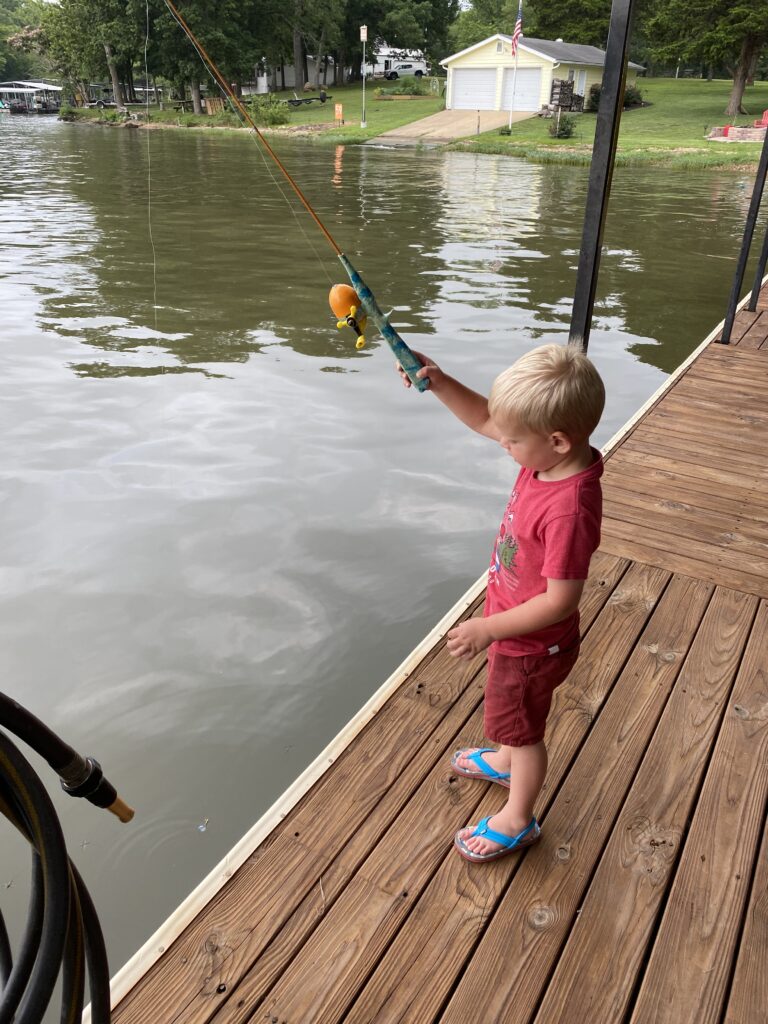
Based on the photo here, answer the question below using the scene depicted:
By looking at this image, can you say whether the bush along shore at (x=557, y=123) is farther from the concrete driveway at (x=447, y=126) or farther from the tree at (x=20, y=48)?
the tree at (x=20, y=48)

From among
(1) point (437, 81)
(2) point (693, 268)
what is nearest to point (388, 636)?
(2) point (693, 268)

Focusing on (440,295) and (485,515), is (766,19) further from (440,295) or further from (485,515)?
(485,515)

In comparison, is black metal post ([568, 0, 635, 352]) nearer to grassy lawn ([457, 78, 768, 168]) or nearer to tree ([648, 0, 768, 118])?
grassy lawn ([457, 78, 768, 168])

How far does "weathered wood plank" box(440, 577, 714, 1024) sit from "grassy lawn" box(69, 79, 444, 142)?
3470 cm

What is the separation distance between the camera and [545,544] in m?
1.60

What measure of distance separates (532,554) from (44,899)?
3.73 ft

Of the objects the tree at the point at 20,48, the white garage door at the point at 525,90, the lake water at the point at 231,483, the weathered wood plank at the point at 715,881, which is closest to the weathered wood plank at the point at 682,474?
the lake water at the point at 231,483

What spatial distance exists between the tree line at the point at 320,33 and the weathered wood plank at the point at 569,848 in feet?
47.6

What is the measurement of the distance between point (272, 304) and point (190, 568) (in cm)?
551

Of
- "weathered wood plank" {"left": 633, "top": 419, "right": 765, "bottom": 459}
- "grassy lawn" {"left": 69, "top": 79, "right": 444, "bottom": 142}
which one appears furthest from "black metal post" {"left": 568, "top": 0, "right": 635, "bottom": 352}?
"grassy lawn" {"left": 69, "top": 79, "right": 444, "bottom": 142}

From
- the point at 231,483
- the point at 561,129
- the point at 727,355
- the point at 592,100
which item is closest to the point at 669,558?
the point at 231,483

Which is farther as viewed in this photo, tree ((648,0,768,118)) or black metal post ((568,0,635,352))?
tree ((648,0,768,118))

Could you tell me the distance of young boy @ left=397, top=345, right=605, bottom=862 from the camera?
1.55 meters

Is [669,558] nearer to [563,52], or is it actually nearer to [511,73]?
[511,73]
